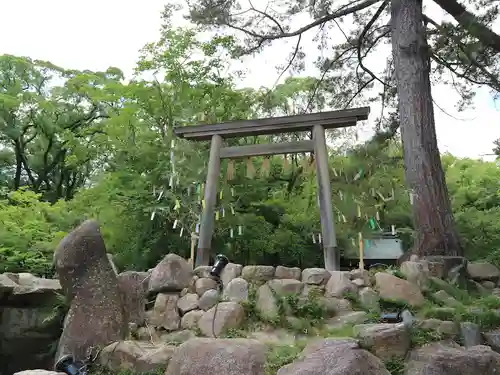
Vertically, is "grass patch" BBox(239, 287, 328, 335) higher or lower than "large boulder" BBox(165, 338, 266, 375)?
higher

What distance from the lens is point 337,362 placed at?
4.31m

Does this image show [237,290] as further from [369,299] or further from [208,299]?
[369,299]

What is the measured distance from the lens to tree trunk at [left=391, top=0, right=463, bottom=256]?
665 cm

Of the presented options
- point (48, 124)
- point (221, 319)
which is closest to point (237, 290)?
point (221, 319)

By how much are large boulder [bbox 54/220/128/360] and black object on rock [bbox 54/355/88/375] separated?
0.78 ft

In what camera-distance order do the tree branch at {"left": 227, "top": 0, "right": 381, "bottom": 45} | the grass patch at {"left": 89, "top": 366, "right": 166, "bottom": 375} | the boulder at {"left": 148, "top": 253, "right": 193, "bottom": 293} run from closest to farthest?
the grass patch at {"left": 89, "top": 366, "right": 166, "bottom": 375} < the boulder at {"left": 148, "top": 253, "right": 193, "bottom": 293} < the tree branch at {"left": 227, "top": 0, "right": 381, "bottom": 45}

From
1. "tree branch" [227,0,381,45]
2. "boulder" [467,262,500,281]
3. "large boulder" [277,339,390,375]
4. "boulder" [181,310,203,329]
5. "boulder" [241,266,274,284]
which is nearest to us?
"large boulder" [277,339,390,375]

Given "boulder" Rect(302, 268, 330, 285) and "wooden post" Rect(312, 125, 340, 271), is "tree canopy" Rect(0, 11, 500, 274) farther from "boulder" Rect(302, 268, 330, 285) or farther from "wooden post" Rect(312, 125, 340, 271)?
"boulder" Rect(302, 268, 330, 285)

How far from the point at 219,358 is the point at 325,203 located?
10.1 feet

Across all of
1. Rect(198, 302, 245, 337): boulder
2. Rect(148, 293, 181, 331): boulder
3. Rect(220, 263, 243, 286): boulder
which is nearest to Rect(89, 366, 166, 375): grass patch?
Rect(198, 302, 245, 337): boulder

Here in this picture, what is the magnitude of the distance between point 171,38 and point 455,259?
9.45 metres

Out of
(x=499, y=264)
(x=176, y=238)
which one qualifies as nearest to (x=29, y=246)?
(x=176, y=238)

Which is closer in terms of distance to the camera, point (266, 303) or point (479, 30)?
point (266, 303)

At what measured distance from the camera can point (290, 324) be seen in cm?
542
